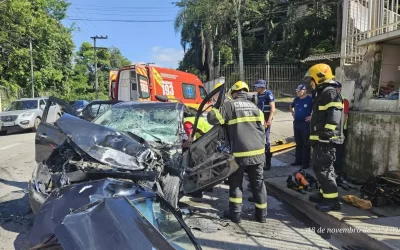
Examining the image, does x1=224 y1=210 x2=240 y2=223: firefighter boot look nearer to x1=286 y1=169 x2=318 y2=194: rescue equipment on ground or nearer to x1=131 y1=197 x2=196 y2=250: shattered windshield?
x1=286 y1=169 x2=318 y2=194: rescue equipment on ground

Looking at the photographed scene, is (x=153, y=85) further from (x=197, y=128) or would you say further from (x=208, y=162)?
(x=208, y=162)

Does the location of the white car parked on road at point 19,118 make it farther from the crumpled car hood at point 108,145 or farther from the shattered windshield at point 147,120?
the crumpled car hood at point 108,145

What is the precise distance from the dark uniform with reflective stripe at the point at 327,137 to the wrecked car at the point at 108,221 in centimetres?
259

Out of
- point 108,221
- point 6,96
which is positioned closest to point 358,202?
point 108,221

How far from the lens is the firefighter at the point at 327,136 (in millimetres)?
4352

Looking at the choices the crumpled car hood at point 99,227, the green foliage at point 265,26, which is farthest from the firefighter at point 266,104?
the green foliage at point 265,26

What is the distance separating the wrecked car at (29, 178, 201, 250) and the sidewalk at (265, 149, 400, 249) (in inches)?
88.9

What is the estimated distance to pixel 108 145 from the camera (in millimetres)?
3477

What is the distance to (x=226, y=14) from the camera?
2380cm

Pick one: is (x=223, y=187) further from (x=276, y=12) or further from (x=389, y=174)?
(x=276, y=12)

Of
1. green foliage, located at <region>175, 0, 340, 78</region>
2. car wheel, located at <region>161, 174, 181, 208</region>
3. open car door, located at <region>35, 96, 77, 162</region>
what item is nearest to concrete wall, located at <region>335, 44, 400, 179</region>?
car wheel, located at <region>161, 174, 181, 208</region>

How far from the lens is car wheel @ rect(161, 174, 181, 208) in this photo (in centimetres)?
357

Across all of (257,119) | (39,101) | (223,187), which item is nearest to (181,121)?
(257,119)

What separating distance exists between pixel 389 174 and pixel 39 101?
49.1 feet
